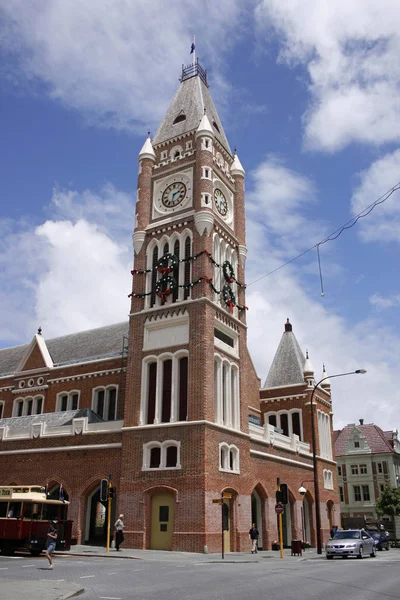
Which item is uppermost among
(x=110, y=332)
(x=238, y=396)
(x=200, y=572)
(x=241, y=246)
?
(x=241, y=246)

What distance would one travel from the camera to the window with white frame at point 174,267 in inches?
1346

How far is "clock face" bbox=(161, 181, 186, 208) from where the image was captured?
37.1 metres

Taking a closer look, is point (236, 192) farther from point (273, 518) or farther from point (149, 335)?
point (273, 518)

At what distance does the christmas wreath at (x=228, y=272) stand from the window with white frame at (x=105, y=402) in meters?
10.9

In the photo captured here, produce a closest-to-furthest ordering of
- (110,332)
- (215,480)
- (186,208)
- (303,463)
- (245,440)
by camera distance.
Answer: (215,480) < (245,440) < (186,208) < (303,463) < (110,332)

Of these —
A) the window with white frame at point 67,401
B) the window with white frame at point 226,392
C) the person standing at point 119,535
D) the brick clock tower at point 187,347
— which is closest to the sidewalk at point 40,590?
the person standing at point 119,535

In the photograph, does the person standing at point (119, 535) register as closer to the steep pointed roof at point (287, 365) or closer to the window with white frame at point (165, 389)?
the window with white frame at point (165, 389)

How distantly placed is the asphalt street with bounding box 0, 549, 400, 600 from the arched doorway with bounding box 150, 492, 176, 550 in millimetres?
9114

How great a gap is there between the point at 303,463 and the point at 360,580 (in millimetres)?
27373

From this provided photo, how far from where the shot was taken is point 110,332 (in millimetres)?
44625

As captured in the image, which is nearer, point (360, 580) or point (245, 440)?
point (360, 580)

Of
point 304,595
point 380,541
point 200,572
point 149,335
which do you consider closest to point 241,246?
point 149,335

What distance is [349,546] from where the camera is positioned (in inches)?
974

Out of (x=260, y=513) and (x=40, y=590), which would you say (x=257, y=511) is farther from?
(x=40, y=590)
